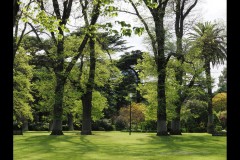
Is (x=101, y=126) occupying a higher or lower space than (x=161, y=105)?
lower

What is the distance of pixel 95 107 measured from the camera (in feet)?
145

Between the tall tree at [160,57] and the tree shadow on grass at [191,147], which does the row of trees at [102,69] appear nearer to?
the tall tree at [160,57]

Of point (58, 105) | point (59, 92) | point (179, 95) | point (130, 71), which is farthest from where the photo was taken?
point (130, 71)

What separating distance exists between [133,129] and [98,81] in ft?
62.0

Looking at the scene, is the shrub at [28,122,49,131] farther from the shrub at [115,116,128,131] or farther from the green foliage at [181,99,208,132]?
the green foliage at [181,99,208,132]

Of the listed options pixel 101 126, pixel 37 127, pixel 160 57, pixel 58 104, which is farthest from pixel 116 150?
pixel 37 127

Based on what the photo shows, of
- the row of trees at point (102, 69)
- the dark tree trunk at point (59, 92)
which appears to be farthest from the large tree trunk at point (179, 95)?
the dark tree trunk at point (59, 92)

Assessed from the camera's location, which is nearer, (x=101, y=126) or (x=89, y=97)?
(x=89, y=97)

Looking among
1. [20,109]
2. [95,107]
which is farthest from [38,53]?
[20,109]

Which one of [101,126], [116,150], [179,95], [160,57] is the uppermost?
[160,57]

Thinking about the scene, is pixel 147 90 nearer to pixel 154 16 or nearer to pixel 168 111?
pixel 168 111

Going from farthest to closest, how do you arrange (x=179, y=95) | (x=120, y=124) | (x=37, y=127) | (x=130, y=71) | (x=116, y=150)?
(x=130, y=71) → (x=120, y=124) → (x=37, y=127) → (x=179, y=95) → (x=116, y=150)

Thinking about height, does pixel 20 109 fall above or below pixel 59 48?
below

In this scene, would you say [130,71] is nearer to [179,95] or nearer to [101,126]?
[101,126]
